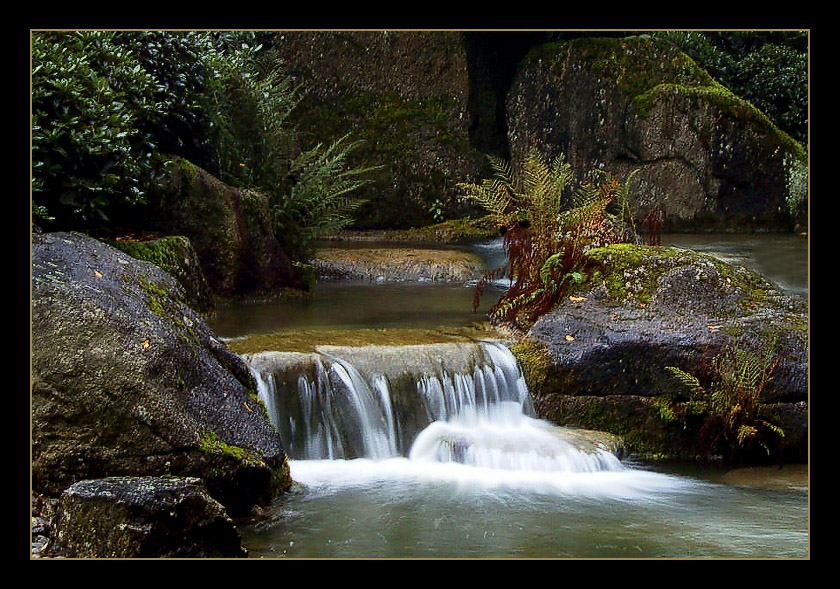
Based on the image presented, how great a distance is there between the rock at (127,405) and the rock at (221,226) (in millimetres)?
3588

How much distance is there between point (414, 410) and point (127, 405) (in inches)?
86.5

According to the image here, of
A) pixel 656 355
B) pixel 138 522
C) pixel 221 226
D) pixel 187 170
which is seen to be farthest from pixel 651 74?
pixel 138 522

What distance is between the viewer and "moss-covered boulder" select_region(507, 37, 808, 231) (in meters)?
14.9

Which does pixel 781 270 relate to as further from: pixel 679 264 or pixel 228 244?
pixel 228 244

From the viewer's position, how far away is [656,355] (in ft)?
22.9

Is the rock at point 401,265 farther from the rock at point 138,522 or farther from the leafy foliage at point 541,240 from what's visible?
the rock at point 138,522

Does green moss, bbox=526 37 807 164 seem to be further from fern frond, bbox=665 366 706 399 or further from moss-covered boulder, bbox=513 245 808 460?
fern frond, bbox=665 366 706 399

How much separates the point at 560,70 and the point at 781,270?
6.18 metres

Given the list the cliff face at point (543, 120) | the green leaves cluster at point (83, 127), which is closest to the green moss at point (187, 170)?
the green leaves cluster at point (83, 127)

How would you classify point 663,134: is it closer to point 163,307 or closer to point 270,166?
point 270,166

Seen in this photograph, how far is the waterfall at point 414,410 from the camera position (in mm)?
6457

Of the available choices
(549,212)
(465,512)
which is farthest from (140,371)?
(549,212)

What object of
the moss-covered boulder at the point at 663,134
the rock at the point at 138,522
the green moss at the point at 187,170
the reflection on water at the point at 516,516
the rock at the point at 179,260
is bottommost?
the reflection on water at the point at 516,516

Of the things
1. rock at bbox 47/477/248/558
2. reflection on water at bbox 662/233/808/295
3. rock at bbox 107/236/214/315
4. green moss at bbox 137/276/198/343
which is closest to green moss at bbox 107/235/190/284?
rock at bbox 107/236/214/315
